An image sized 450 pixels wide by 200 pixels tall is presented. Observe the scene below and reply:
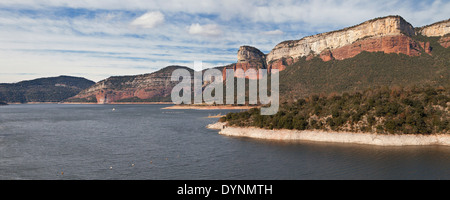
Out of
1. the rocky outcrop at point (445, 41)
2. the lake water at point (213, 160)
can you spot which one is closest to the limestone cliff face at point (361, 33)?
the rocky outcrop at point (445, 41)

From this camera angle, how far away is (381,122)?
51.2m

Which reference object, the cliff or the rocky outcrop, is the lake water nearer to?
the cliff

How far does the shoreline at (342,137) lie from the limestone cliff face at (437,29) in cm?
11344

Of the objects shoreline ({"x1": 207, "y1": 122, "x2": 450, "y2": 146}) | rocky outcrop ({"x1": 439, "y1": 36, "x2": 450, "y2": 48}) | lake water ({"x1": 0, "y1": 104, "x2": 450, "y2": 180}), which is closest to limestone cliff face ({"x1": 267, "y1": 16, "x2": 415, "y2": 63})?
rocky outcrop ({"x1": 439, "y1": 36, "x2": 450, "y2": 48})

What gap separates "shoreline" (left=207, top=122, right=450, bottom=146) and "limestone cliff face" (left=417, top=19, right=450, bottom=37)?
4466 inches

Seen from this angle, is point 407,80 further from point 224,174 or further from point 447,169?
point 224,174

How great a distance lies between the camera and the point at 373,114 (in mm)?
53094

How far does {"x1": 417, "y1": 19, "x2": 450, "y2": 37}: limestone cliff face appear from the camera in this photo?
135375 mm

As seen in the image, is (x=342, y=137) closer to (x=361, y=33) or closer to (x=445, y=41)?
(x=445, y=41)

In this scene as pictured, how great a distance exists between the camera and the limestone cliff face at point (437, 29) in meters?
135

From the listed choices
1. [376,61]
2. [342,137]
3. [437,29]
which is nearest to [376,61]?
[376,61]

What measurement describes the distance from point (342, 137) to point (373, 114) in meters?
7.15
